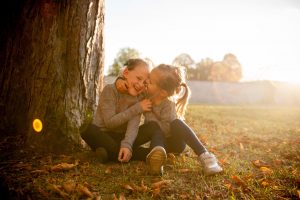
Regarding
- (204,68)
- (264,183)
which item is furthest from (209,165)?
(204,68)

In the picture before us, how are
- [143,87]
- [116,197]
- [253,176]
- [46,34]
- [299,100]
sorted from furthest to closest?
[299,100]
[143,87]
[46,34]
[253,176]
[116,197]

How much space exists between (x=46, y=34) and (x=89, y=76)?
0.70 meters

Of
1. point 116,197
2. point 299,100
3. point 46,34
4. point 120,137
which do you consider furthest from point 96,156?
point 299,100

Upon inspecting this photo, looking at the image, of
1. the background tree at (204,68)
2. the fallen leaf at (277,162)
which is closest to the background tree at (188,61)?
the background tree at (204,68)

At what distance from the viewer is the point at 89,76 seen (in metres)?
3.59

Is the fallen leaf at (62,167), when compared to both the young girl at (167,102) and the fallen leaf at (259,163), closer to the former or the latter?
the young girl at (167,102)

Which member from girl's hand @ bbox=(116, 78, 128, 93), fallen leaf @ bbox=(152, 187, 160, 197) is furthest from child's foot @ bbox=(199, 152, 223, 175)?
girl's hand @ bbox=(116, 78, 128, 93)

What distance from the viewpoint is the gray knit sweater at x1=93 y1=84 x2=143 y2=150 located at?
329 cm

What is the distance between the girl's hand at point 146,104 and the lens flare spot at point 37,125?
3.99ft

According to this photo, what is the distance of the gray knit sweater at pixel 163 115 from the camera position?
350cm

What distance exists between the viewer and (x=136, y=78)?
11.5 feet

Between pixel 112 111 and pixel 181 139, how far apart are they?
0.91m

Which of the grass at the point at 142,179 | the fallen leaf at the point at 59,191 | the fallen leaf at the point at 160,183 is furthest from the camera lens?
the fallen leaf at the point at 160,183

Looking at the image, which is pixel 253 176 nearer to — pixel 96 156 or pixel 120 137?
pixel 120 137
